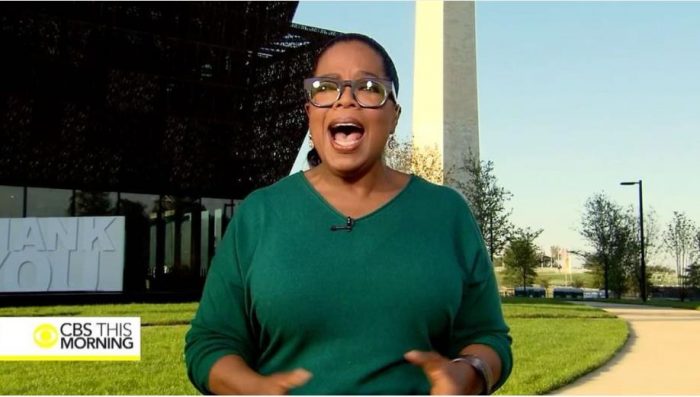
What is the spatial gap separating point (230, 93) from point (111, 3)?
4417mm

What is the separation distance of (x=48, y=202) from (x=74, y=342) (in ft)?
Answer: 46.5

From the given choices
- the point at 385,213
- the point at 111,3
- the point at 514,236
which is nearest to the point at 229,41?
the point at 111,3

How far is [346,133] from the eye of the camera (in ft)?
5.55

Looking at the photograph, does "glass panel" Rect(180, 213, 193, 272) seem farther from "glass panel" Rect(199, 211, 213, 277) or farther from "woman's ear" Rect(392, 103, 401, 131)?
"woman's ear" Rect(392, 103, 401, 131)

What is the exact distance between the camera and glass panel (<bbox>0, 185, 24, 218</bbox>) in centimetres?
2369

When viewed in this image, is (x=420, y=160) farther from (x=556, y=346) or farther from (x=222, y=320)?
(x=222, y=320)

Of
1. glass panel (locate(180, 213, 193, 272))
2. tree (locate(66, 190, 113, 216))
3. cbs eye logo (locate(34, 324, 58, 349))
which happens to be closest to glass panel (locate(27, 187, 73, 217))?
tree (locate(66, 190, 113, 216))

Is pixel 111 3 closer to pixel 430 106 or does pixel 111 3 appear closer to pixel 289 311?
pixel 430 106

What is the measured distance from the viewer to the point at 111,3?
23.7 metres

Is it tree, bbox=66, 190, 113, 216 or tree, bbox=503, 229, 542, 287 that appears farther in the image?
tree, bbox=503, 229, 542, 287

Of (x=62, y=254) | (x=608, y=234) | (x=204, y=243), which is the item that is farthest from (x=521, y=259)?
(x=62, y=254)

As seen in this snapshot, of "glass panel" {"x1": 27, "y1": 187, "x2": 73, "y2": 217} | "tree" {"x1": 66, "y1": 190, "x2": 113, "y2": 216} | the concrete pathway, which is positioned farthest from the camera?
"tree" {"x1": 66, "y1": 190, "x2": 113, "y2": 216}

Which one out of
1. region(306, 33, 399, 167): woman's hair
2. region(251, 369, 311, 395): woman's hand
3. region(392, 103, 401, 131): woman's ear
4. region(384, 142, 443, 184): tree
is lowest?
region(251, 369, 311, 395): woman's hand

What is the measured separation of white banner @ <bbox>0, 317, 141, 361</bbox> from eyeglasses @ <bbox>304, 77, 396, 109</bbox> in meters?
9.25
